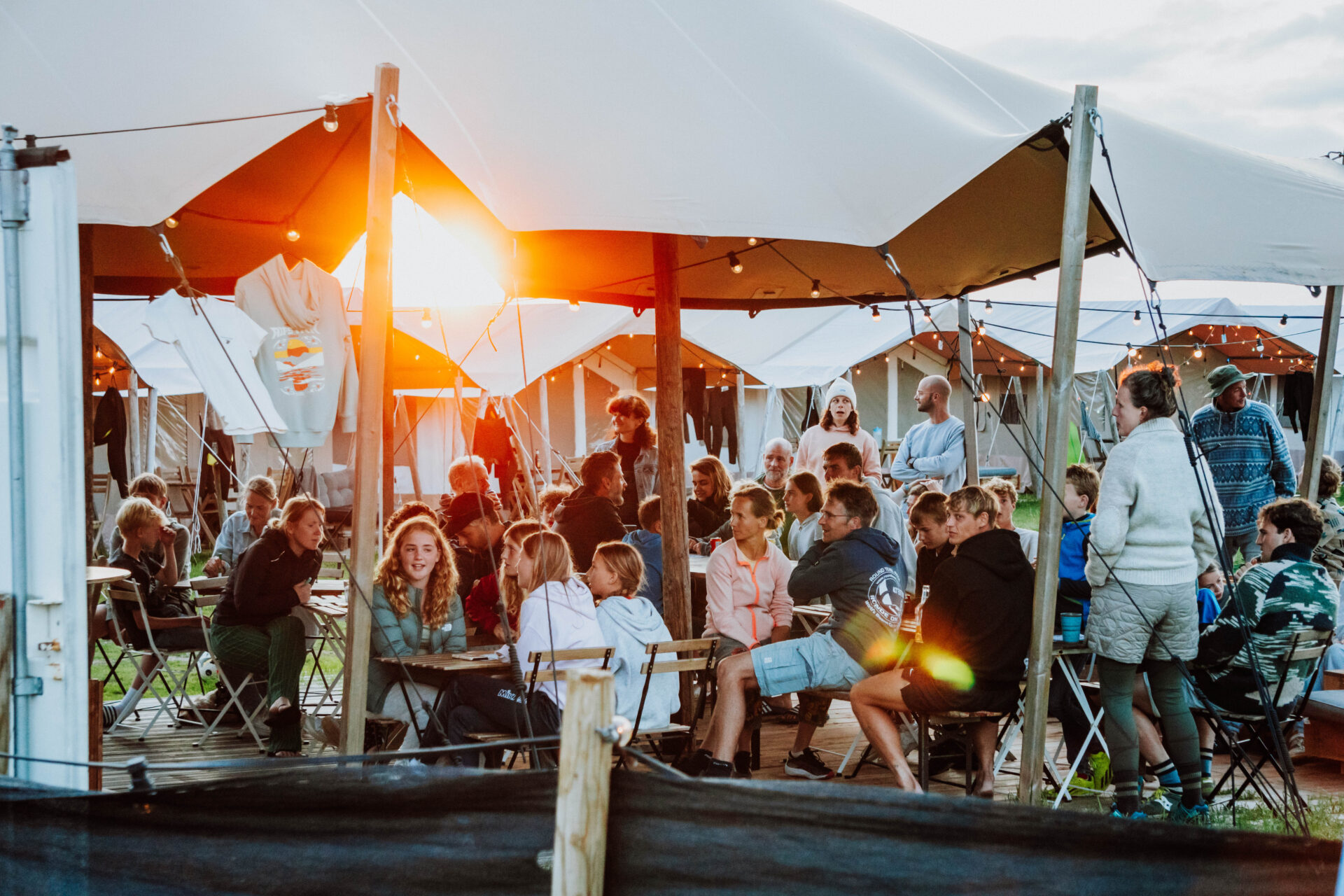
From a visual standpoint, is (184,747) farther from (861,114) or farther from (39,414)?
(861,114)

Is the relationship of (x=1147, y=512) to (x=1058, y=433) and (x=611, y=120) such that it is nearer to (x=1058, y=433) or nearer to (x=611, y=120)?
(x=1058, y=433)

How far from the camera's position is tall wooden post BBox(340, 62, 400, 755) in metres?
3.83

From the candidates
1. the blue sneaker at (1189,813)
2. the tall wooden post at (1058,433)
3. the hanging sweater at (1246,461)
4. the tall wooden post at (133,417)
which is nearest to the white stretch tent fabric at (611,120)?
the tall wooden post at (1058,433)

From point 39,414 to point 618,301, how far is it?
5722 mm

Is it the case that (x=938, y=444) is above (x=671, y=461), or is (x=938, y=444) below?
above

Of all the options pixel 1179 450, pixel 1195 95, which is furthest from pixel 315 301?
pixel 1195 95

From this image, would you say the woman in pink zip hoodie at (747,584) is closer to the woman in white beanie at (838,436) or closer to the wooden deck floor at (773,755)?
the wooden deck floor at (773,755)

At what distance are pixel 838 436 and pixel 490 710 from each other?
4353 mm

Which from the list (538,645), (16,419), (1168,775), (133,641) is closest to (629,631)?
(538,645)

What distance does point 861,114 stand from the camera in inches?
181

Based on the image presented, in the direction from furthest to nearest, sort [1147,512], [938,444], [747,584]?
[938,444]
[747,584]
[1147,512]

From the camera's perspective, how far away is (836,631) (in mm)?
4961

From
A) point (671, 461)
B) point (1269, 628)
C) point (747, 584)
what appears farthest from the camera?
point (671, 461)

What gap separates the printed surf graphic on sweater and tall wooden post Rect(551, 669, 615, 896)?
11.0ft
